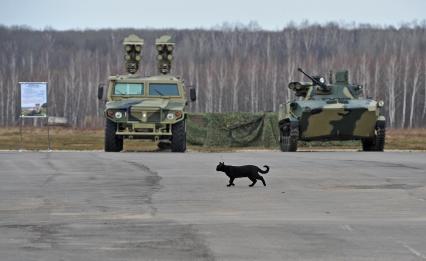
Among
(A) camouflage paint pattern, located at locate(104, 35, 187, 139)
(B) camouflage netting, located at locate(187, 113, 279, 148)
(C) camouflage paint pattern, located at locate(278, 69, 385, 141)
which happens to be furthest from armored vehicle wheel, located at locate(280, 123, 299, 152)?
(B) camouflage netting, located at locate(187, 113, 279, 148)

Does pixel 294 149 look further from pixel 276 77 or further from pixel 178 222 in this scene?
pixel 276 77

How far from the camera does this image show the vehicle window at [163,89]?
2864 centimetres

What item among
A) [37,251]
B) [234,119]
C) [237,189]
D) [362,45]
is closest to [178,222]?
[37,251]

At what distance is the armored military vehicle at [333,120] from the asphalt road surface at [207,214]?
36.8 ft

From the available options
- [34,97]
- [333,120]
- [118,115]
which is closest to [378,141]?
[333,120]

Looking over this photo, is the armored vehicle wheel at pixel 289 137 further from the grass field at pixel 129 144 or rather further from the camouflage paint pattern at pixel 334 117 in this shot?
the grass field at pixel 129 144

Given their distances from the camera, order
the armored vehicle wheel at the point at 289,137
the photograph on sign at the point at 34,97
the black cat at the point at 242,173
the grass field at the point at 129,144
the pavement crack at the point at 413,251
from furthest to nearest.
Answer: the grass field at the point at 129,144 → the photograph on sign at the point at 34,97 → the armored vehicle wheel at the point at 289,137 → the black cat at the point at 242,173 → the pavement crack at the point at 413,251

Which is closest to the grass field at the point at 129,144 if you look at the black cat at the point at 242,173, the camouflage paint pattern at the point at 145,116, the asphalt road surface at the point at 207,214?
the camouflage paint pattern at the point at 145,116

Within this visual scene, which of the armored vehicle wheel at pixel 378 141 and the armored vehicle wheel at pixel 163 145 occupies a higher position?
the armored vehicle wheel at pixel 378 141

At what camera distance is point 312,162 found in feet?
66.9

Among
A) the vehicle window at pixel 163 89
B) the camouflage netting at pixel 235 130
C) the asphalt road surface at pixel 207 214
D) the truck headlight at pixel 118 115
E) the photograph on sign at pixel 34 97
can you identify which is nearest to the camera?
the asphalt road surface at pixel 207 214

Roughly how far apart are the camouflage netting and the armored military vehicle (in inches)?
359

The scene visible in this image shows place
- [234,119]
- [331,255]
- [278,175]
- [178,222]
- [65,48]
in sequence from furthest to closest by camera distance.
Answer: [65,48] → [234,119] → [278,175] → [178,222] → [331,255]

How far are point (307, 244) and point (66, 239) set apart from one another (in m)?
2.26
